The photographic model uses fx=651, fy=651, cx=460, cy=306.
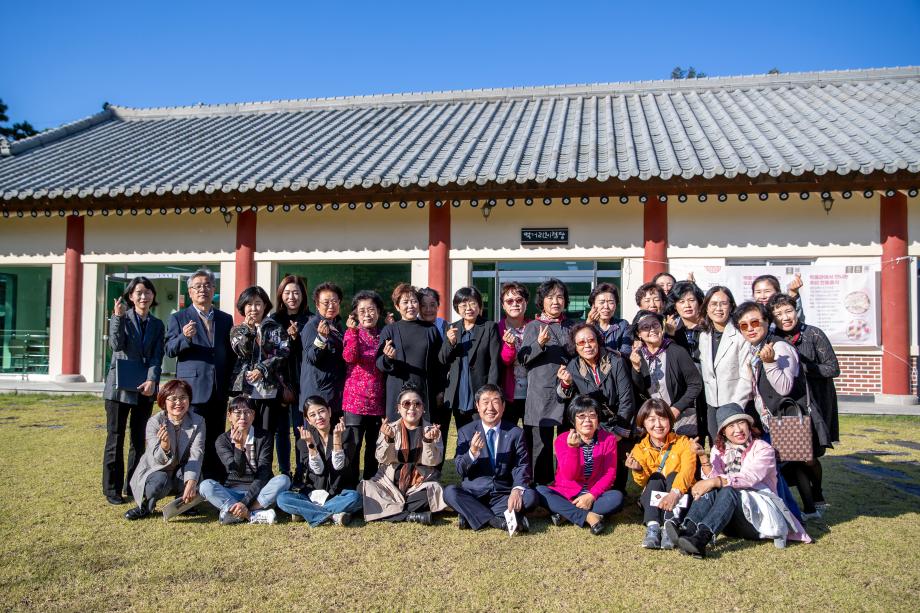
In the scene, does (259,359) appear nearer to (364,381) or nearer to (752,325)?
(364,381)

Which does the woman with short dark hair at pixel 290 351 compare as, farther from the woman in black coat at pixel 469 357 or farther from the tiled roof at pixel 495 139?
the tiled roof at pixel 495 139

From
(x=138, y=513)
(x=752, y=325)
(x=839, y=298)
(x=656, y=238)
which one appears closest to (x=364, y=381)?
(x=138, y=513)

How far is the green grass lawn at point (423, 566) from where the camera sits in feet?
9.38

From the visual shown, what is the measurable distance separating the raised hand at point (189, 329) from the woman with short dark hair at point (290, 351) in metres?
0.54

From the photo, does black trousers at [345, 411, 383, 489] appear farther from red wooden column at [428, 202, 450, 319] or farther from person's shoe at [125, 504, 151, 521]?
red wooden column at [428, 202, 450, 319]

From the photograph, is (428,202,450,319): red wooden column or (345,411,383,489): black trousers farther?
(428,202,450,319): red wooden column

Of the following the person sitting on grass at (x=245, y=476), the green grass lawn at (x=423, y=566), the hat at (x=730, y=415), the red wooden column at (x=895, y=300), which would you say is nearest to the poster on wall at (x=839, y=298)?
the red wooden column at (x=895, y=300)

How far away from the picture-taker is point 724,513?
3551 mm

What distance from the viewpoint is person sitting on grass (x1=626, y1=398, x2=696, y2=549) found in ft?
12.0

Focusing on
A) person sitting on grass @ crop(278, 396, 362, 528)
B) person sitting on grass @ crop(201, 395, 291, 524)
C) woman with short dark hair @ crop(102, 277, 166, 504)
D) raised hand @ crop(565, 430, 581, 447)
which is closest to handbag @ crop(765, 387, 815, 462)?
raised hand @ crop(565, 430, 581, 447)

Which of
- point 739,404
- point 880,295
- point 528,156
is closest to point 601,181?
point 528,156

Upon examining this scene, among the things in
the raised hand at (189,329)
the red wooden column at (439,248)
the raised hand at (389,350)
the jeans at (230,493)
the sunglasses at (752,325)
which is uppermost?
the red wooden column at (439,248)

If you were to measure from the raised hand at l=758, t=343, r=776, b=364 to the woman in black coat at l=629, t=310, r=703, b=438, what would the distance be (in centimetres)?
45

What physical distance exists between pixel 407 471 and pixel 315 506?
60 centimetres
